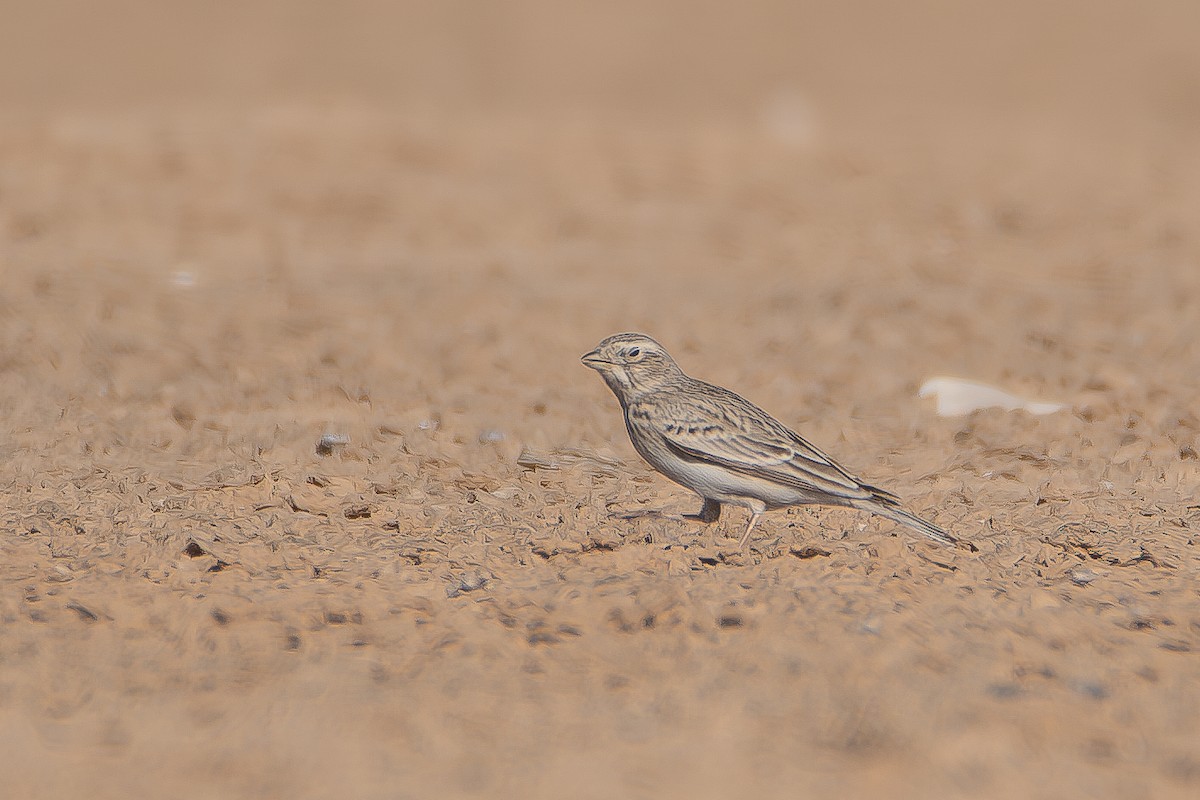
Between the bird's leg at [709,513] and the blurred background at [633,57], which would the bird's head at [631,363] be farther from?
the blurred background at [633,57]

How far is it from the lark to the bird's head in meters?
0.11

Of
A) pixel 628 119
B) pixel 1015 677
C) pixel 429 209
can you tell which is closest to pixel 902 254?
pixel 429 209

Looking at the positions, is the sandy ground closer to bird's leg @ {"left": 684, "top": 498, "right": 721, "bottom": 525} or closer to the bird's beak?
bird's leg @ {"left": 684, "top": 498, "right": 721, "bottom": 525}

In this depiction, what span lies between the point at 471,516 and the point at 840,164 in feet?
35.6

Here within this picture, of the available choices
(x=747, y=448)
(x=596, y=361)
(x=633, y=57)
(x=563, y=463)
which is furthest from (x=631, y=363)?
(x=633, y=57)

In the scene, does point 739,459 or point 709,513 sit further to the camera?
point 709,513

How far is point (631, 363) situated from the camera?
6.29m

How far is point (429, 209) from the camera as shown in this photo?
47.2ft

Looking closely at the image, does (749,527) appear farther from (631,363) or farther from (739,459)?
(631,363)

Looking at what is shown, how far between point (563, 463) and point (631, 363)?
1.35 m

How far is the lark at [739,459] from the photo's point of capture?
576cm

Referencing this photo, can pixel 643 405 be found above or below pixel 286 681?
above

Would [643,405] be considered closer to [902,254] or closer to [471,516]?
[471,516]

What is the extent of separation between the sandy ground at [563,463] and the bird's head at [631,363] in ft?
2.09
